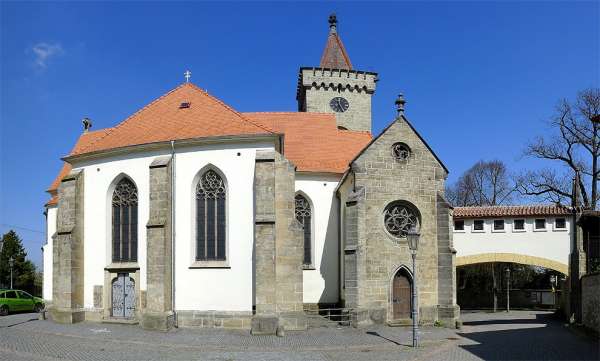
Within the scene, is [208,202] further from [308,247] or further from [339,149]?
[339,149]

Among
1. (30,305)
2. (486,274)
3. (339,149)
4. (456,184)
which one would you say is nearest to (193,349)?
(339,149)

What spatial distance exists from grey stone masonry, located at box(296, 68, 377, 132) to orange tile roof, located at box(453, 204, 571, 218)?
12.2 m

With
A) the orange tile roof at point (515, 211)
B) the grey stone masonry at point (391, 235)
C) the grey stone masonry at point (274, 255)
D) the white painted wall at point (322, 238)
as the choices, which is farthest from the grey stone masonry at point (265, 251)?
the orange tile roof at point (515, 211)

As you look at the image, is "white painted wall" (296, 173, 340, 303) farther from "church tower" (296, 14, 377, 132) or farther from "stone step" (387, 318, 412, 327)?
"church tower" (296, 14, 377, 132)

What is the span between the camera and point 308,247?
84.0ft

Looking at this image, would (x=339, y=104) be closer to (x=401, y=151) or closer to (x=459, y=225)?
(x=459, y=225)

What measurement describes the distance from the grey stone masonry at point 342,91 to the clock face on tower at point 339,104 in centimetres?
21

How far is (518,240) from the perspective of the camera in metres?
26.8

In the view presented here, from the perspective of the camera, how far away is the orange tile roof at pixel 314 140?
1044 inches

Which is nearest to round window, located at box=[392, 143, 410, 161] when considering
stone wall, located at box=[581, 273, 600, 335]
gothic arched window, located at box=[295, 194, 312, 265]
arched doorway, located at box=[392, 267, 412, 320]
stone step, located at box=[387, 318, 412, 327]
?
arched doorway, located at box=[392, 267, 412, 320]

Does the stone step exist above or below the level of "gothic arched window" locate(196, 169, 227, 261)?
below

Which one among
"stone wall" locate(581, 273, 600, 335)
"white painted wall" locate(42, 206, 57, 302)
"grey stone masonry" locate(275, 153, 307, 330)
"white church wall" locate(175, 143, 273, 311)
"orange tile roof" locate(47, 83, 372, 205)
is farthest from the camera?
"white painted wall" locate(42, 206, 57, 302)

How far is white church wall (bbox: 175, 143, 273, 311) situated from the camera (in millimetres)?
20094

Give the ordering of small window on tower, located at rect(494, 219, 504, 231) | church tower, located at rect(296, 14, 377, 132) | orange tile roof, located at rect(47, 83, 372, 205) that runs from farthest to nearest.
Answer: church tower, located at rect(296, 14, 377, 132), small window on tower, located at rect(494, 219, 504, 231), orange tile roof, located at rect(47, 83, 372, 205)
